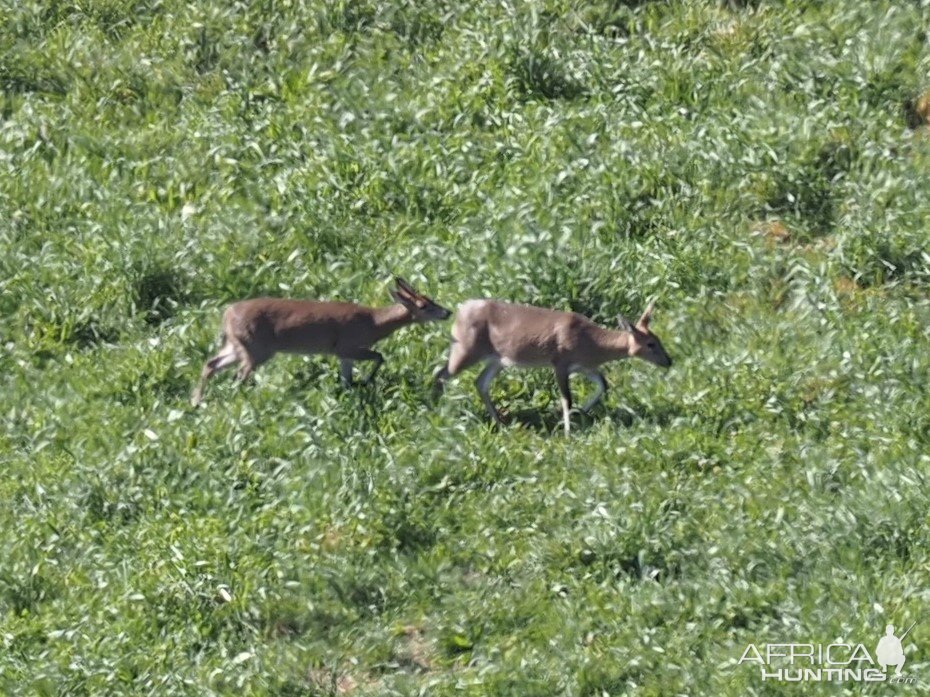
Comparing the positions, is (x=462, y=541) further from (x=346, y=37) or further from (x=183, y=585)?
(x=346, y=37)

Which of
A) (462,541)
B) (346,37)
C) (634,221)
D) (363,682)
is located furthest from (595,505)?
(346,37)

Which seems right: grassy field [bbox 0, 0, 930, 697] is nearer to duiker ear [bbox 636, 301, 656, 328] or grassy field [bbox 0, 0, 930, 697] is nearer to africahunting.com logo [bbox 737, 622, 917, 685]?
africahunting.com logo [bbox 737, 622, 917, 685]

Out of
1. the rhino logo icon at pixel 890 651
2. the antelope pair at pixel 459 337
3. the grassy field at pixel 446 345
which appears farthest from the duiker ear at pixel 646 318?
the rhino logo icon at pixel 890 651

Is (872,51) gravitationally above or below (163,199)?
above

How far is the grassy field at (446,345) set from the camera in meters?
11.5

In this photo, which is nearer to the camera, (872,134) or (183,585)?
(183,585)

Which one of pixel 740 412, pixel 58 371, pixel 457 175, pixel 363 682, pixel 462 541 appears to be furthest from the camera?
pixel 457 175

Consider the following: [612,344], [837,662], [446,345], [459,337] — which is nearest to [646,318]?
[612,344]

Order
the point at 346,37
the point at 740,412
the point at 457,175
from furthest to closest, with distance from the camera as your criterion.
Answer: the point at 346,37
the point at 457,175
the point at 740,412

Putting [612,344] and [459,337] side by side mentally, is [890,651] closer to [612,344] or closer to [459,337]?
[612,344]

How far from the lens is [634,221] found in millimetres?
14836

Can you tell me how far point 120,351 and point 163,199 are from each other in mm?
1807

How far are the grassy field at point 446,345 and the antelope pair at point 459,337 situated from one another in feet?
0.54

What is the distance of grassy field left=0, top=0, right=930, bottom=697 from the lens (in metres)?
11.5
